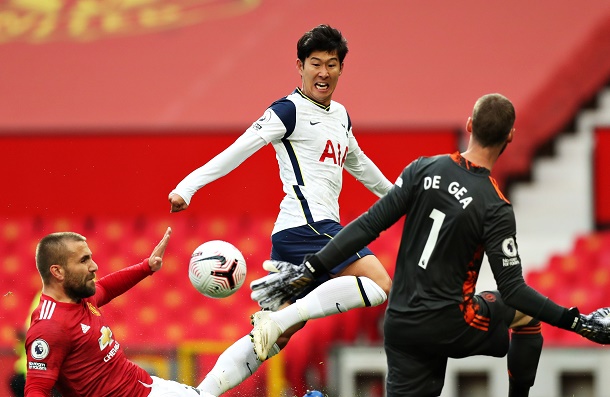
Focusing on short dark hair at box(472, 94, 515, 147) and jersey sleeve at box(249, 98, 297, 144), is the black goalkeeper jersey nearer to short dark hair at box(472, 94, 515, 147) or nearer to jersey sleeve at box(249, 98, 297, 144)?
short dark hair at box(472, 94, 515, 147)

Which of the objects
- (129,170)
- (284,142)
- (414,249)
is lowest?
(414,249)

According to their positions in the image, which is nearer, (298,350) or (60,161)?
(298,350)

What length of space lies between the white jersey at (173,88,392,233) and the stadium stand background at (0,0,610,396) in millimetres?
4626

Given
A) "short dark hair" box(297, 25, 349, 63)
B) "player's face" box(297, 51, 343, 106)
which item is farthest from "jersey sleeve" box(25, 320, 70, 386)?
"short dark hair" box(297, 25, 349, 63)

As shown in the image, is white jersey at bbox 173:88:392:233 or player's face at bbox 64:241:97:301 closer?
player's face at bbox 64:241:97:301

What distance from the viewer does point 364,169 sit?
590 cm

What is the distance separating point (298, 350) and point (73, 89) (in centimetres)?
411

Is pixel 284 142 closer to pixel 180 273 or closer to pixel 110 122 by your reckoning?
pixel 180 273

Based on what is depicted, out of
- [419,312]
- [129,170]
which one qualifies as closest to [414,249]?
[419,312]

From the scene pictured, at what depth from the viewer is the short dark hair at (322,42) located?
17.7 feet

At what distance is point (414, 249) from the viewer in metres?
4.29

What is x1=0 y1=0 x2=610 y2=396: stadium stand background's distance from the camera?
10477 mm

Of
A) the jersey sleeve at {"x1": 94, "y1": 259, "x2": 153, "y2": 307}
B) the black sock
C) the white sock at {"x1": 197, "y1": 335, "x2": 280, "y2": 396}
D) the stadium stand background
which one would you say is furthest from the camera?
the stadium stand background

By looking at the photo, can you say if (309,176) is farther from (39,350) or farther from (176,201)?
(39,350)
